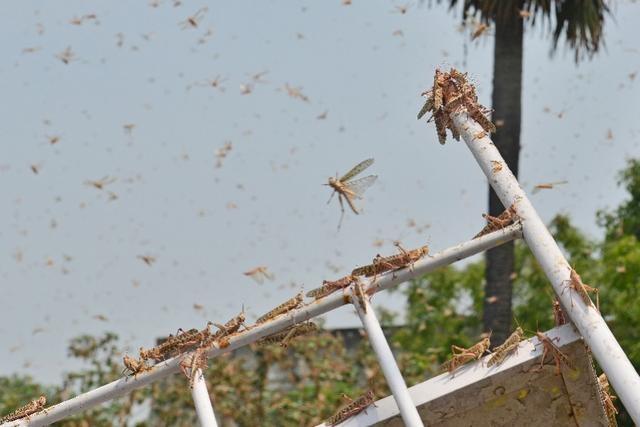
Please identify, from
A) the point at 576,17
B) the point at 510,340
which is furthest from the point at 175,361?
the point at 576,17

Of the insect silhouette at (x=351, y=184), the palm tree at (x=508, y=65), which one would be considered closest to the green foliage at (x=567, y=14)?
the palm tree at (x=508, y=65)

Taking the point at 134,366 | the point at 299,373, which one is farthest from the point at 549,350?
the point at 299,373

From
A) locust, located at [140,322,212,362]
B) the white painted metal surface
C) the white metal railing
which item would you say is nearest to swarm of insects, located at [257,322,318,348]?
the white metal railing

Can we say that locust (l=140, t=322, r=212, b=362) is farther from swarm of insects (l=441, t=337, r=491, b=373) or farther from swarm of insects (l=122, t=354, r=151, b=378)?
swarm of insects (l=441, t=337, r=491, b=373)

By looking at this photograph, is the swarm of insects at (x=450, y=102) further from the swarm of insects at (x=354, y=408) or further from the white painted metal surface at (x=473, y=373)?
the swarm of insects at (x=354, y=408)

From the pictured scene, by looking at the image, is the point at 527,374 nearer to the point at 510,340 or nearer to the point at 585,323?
the point at 510,340

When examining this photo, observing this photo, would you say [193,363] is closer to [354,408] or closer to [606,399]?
[354,408]
